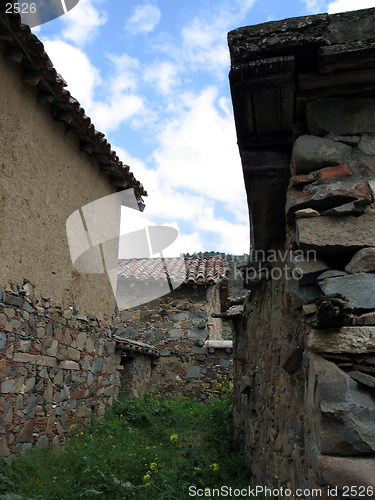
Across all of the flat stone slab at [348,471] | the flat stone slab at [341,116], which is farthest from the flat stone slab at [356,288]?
the flat stone slab at [341,116]

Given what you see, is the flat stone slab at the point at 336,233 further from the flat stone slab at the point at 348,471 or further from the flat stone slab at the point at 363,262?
the flat stone slab at the point at 348,471

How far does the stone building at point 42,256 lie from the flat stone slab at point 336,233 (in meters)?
3.39

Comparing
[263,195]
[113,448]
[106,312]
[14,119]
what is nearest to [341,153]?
[263,195]

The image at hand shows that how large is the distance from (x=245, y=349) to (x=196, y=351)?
559 cm

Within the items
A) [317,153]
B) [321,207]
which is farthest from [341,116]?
[321,207]

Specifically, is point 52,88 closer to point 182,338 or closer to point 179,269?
point 182,338

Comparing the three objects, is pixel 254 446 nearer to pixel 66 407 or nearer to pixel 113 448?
pixel 113 448

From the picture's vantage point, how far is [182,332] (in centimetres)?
1155

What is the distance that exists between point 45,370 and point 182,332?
6653 mm

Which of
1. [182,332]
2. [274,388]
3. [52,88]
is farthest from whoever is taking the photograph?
Result: [182,332]

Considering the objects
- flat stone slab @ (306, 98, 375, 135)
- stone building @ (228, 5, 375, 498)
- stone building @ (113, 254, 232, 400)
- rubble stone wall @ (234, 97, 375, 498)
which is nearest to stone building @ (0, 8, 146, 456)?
stone building @ (228, 5, 375, 498)

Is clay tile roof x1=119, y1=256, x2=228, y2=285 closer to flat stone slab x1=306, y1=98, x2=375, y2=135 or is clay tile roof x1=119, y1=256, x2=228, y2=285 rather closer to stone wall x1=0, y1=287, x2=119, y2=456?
stone wall x1=0, y1=287, x2=119, y2=456

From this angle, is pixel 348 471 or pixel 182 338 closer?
pixel 348 471

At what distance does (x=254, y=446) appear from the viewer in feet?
14.4
